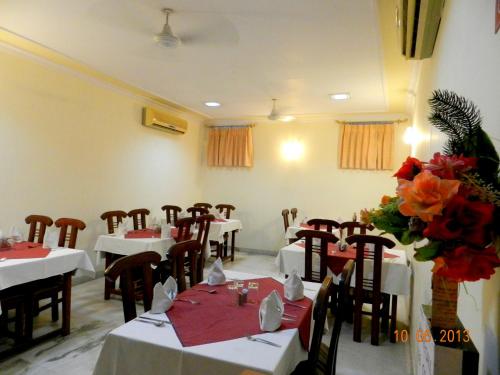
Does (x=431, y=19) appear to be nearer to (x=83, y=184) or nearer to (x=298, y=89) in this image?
(x=298, y=89)

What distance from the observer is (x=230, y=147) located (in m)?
6.58

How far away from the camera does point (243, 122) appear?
21.7 ft

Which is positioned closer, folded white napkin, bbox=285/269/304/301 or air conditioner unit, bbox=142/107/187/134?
folded white napkin, bbox=285/269/304/301

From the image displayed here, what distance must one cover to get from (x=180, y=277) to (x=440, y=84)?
1.90m

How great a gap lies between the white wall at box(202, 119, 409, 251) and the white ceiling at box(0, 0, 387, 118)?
141cm

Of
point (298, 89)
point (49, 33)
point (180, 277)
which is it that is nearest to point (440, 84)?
point (180, 277)

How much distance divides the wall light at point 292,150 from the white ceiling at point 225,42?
151cm

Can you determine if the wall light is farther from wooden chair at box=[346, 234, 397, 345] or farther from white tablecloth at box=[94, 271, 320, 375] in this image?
white tablecloth at box=[94, 271, 320, 375]

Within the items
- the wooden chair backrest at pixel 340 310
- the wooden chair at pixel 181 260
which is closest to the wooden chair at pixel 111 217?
the wooden chair at pixel 181 260

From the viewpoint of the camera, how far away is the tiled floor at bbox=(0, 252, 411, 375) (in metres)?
2.38

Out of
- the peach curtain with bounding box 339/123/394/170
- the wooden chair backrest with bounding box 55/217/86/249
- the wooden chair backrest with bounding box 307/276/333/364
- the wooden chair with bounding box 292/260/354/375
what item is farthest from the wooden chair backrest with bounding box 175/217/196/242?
the peach curtain with bounding box 339/123/394/170

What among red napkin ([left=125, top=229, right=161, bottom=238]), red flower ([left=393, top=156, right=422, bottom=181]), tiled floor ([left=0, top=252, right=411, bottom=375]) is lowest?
tiled floor ([left=0, top=252, right=411, bottom=375])

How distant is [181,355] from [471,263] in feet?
3.47

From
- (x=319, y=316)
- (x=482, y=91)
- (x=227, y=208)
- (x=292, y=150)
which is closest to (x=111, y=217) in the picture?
(x=227, y=208)
